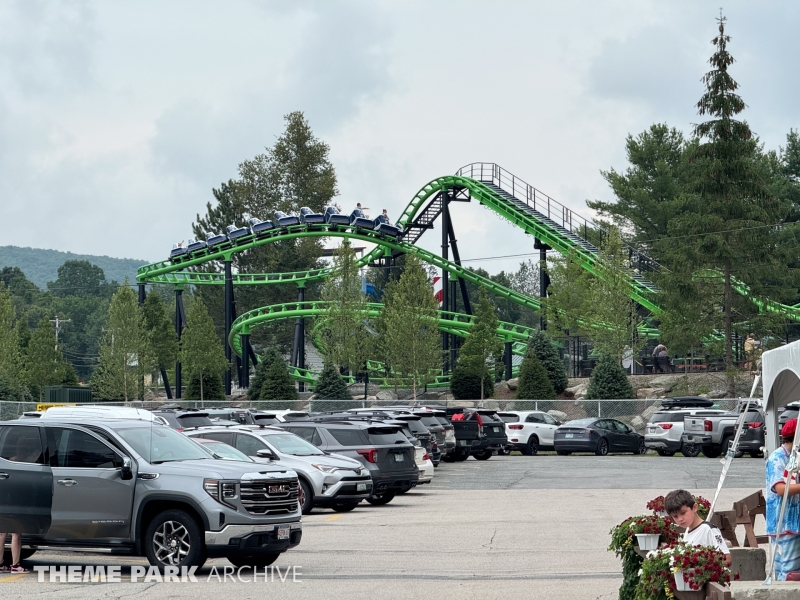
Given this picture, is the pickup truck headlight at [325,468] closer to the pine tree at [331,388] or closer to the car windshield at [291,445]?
the car windshield at [291,445]

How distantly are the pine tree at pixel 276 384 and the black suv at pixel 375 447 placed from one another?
34.3m

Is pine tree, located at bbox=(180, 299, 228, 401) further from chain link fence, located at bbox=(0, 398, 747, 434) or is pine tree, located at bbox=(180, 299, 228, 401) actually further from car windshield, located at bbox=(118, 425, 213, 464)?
car windshield, located at bbox=(118, 425, 213, 464)

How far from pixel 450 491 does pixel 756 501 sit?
13.7 meters

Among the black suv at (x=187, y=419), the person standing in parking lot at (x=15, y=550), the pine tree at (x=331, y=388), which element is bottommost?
the person standing in parking lot at (x=15, y=550)

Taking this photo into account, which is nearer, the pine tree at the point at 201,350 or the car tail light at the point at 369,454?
the car tail light at the point at 369,454

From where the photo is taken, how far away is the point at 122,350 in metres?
66.4

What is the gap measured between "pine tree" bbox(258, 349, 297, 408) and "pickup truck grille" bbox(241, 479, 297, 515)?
1731 inches

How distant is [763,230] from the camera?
54.4 meters

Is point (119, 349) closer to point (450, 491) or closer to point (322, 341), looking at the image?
point (322, 341)

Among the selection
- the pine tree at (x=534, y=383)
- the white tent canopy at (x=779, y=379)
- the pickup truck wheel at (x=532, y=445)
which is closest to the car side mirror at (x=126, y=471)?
the white tent canopy at (x=779, y=379)

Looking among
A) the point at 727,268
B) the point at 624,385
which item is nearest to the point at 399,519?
the point at 624,385

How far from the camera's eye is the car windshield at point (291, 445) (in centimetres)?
2119

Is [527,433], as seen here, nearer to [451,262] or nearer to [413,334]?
[413,334]

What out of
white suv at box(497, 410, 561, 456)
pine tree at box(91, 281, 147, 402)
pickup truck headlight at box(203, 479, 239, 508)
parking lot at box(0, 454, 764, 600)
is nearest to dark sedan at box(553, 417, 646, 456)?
white suv at box(497, 410, 561, 456)
